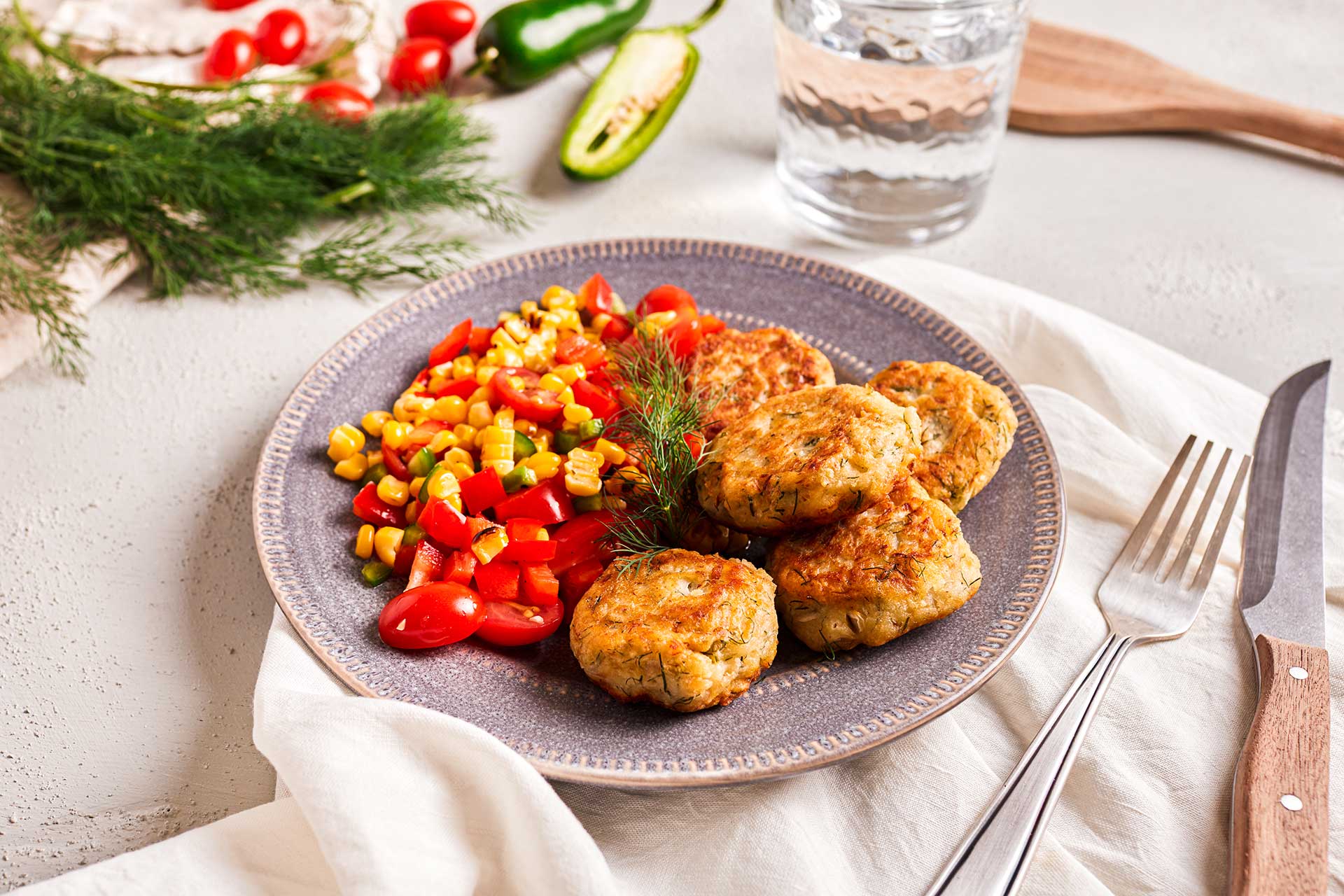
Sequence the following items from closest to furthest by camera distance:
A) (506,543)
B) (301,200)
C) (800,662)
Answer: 1. (800,662)
2. (506,543)
3. (301,200)

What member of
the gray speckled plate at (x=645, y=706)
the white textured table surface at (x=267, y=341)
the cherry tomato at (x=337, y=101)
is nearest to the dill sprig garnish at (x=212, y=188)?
the cherry tomato at (x=337, y=101)

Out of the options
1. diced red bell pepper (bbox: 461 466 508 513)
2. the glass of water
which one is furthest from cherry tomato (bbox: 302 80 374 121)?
diced red bell pepper (bbox: 461 466 508 513)

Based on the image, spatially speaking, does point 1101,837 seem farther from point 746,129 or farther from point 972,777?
point 746,129

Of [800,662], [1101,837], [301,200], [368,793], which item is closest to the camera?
[368,793]

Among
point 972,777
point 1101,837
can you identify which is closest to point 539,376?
point 972,777

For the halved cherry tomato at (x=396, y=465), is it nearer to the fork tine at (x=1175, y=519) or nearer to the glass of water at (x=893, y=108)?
the fork tine at (x=1175, y=519)

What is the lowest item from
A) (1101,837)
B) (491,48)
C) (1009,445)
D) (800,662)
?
(1101,837)
